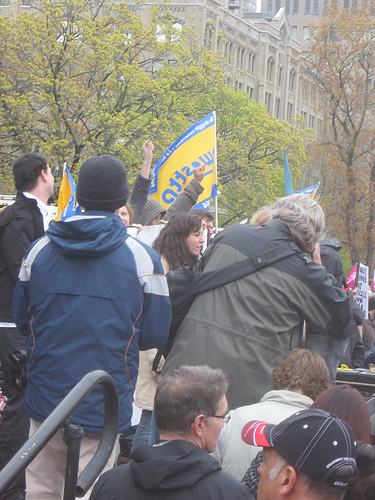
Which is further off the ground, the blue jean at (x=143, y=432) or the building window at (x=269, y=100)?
the building window at (x=269, y=100)

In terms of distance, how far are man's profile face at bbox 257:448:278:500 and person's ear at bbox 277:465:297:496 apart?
0.04m

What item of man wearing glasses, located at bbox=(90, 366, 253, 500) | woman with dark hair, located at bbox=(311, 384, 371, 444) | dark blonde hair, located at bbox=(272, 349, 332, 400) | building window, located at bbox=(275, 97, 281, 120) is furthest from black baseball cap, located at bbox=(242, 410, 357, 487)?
building window, located at bbox=(275, 97, 281, 120)

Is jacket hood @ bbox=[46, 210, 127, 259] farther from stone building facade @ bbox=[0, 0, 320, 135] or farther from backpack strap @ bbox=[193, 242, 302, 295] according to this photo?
stone building facade @ bbox=[0, 0, 320, 135]

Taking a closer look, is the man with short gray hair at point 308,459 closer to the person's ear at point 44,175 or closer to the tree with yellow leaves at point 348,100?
the person's ear at point 44,175

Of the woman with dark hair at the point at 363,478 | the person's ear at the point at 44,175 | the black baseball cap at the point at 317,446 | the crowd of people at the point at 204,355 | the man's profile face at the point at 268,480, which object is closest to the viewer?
the black baseball cap at the point at 317,446

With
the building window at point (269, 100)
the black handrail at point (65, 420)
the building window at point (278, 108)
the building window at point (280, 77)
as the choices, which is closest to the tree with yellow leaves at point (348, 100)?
the black handrail at point (65, 420)

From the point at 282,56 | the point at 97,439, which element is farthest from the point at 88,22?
the point at 282,56

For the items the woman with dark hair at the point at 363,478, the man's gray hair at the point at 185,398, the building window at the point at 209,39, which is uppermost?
the building window at the point at 209,39

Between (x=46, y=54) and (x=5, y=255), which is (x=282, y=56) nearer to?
(x=46, y=54)

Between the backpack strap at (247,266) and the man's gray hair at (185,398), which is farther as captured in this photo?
the backpack strap at (247,266)

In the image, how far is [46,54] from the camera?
28.0 metres

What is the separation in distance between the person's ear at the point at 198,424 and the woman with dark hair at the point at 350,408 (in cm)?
59

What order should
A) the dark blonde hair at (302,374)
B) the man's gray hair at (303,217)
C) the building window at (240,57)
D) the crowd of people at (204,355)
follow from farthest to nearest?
1. the building window at (240,57)
2. the man's gray hair at (303,217)
3. the dark blonde hair at (302,374)
4. the crowd of people at (204,355)

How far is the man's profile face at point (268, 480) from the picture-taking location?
240cm
